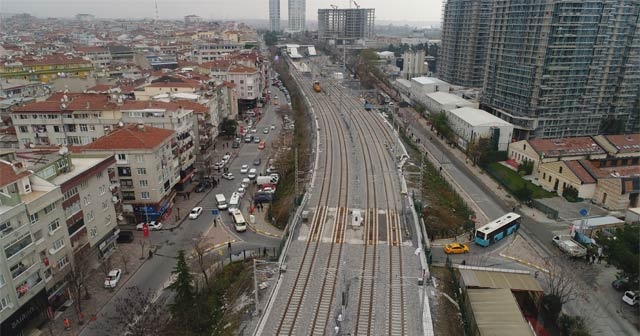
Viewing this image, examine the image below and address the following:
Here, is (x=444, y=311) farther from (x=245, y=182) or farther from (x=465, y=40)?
(x=465, y=40)

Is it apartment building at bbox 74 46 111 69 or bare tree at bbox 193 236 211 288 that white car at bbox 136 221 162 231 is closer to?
bare tree at bbox 193 236 211 288

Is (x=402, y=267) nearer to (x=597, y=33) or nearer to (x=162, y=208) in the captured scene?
(x=162, y=208)

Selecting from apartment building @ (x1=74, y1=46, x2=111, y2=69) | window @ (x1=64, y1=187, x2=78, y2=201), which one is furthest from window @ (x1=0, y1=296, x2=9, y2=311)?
apartment building @ (x1=74, y1=46, x2=111, y2=69)

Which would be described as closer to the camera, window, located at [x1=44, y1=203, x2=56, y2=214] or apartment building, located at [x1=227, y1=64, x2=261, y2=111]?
window, located at [x1=44, y1=203, x2=56, y2=214]

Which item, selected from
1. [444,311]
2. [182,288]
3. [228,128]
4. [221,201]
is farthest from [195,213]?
[228,128]

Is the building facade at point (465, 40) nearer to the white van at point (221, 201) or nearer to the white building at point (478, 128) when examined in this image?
the white building at point (478, 128)
